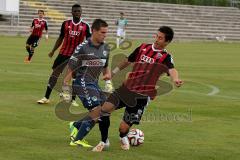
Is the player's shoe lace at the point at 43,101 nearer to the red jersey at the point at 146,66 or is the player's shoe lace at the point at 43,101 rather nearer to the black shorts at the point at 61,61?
the black shorts at the point at 61,61

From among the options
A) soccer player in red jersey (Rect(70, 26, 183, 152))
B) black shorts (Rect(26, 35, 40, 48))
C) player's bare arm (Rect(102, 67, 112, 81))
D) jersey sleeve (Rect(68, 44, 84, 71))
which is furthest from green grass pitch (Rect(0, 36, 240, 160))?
black shorts (Rect(26, 35, 40, 48))

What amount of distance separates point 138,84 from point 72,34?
5.07 metres

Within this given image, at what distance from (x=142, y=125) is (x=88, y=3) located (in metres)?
50.5

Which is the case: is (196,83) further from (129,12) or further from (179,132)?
(129,12)

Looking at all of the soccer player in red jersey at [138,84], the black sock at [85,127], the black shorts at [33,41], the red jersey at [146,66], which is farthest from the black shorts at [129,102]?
the black shorts at [33,41]

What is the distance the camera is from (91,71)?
34.3ft

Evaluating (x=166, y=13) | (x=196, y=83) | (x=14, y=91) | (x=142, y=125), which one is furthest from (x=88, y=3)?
(x=142, y=125)

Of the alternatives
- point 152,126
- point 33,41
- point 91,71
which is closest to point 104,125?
point 91,71

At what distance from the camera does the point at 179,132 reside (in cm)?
1205

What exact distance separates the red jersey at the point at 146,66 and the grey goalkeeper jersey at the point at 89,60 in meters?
0.48

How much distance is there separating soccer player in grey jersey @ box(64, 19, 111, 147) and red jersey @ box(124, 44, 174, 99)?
0.45 metres

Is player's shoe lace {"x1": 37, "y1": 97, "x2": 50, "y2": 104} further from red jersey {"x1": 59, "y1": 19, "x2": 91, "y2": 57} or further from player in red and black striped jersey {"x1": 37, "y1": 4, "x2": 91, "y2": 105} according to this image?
red jersey {"x1": 59, "y1": 19, "x2": 91, "y2": 57}

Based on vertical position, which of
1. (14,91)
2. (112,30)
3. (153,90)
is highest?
(153,90)

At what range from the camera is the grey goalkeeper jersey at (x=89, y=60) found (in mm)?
10320
